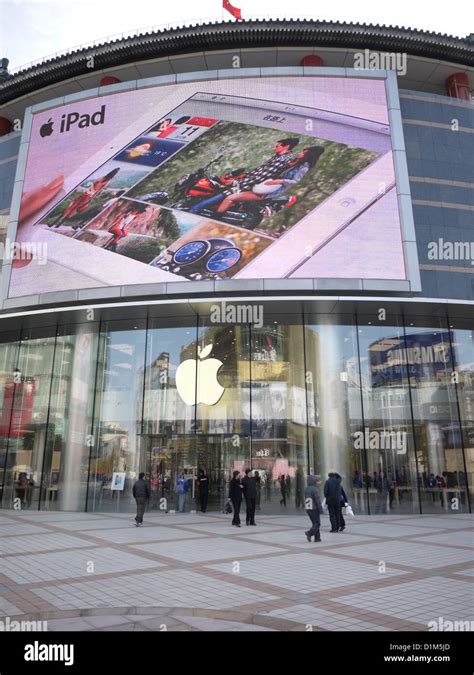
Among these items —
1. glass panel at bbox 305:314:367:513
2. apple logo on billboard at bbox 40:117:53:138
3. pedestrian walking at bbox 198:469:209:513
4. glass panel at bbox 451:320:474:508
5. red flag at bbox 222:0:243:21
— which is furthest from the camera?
red flag at bbox 222:0:243:21

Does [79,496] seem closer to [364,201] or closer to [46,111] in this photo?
[364,201]

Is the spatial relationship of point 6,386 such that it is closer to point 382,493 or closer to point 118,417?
point 118,417

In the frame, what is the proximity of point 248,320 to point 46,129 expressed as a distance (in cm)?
1480

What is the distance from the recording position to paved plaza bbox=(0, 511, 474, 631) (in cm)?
593

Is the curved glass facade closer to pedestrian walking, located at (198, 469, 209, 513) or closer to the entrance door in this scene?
the entrance door

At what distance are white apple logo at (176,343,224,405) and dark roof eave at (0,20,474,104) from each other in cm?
1667

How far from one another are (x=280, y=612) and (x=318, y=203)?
1805 centimetres

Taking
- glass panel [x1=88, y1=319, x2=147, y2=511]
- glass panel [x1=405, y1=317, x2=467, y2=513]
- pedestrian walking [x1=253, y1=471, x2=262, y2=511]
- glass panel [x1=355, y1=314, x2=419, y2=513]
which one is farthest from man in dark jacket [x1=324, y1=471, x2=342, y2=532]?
glass panel [x1=88, y1=319, x2=147, y2=511]

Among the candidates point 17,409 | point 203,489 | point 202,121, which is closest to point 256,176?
point 202,121

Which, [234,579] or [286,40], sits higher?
[286,40]

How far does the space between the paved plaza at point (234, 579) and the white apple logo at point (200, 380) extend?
7592 millimetres

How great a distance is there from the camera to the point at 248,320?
2211 centimetres

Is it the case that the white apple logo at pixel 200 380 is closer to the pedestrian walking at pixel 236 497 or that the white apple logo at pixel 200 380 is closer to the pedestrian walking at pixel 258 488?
the pedestrian walking at pixel 258 488

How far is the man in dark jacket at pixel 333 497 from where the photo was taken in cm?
1377
